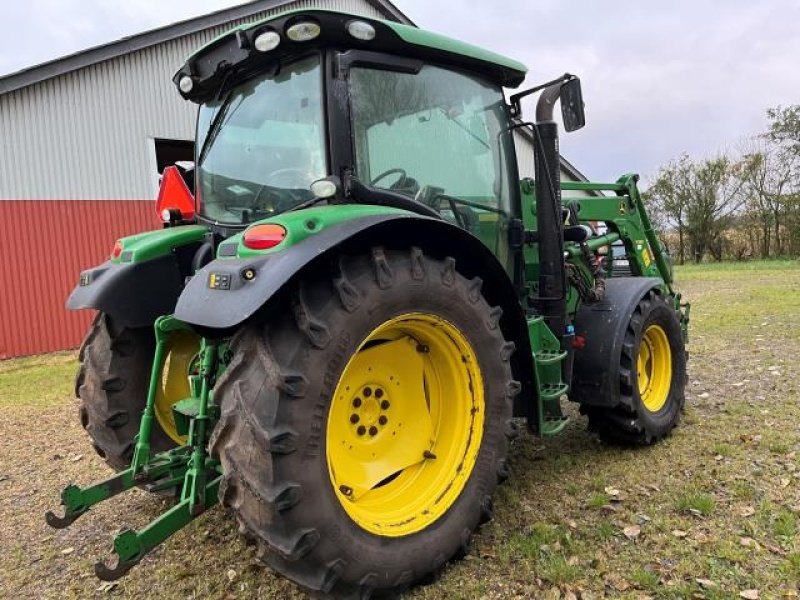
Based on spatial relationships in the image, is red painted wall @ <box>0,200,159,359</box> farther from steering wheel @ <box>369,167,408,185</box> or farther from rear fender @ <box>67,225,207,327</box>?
steering wheel @ <box>369,167,408,185</box>

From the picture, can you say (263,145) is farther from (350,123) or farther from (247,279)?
(247,279)

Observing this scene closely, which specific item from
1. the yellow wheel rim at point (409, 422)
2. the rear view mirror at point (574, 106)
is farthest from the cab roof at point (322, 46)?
the yellow wheel rim at point (409, 422)

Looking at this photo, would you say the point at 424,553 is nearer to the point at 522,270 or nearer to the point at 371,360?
the point at 371,360

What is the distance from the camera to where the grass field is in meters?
2.54

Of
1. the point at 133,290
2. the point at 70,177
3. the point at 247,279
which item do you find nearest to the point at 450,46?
the point at 247,279

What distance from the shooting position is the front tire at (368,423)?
207 cm

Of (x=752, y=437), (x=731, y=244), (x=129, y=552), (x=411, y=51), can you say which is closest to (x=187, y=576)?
(x=129, y=552)

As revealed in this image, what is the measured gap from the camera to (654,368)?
14.1 feet

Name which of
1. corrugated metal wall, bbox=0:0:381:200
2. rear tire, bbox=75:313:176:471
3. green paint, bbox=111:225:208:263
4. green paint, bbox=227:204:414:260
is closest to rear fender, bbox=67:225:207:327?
green paint, bbox=111:225:208:263

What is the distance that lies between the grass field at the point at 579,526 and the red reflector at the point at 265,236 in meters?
1.46

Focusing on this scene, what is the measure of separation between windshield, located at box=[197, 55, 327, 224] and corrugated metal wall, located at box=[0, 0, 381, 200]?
7833 mm

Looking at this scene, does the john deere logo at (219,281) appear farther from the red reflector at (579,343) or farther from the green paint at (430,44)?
the red reflector at (579,343)

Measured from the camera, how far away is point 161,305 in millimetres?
3182

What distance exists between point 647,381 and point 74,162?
9.62 meters
